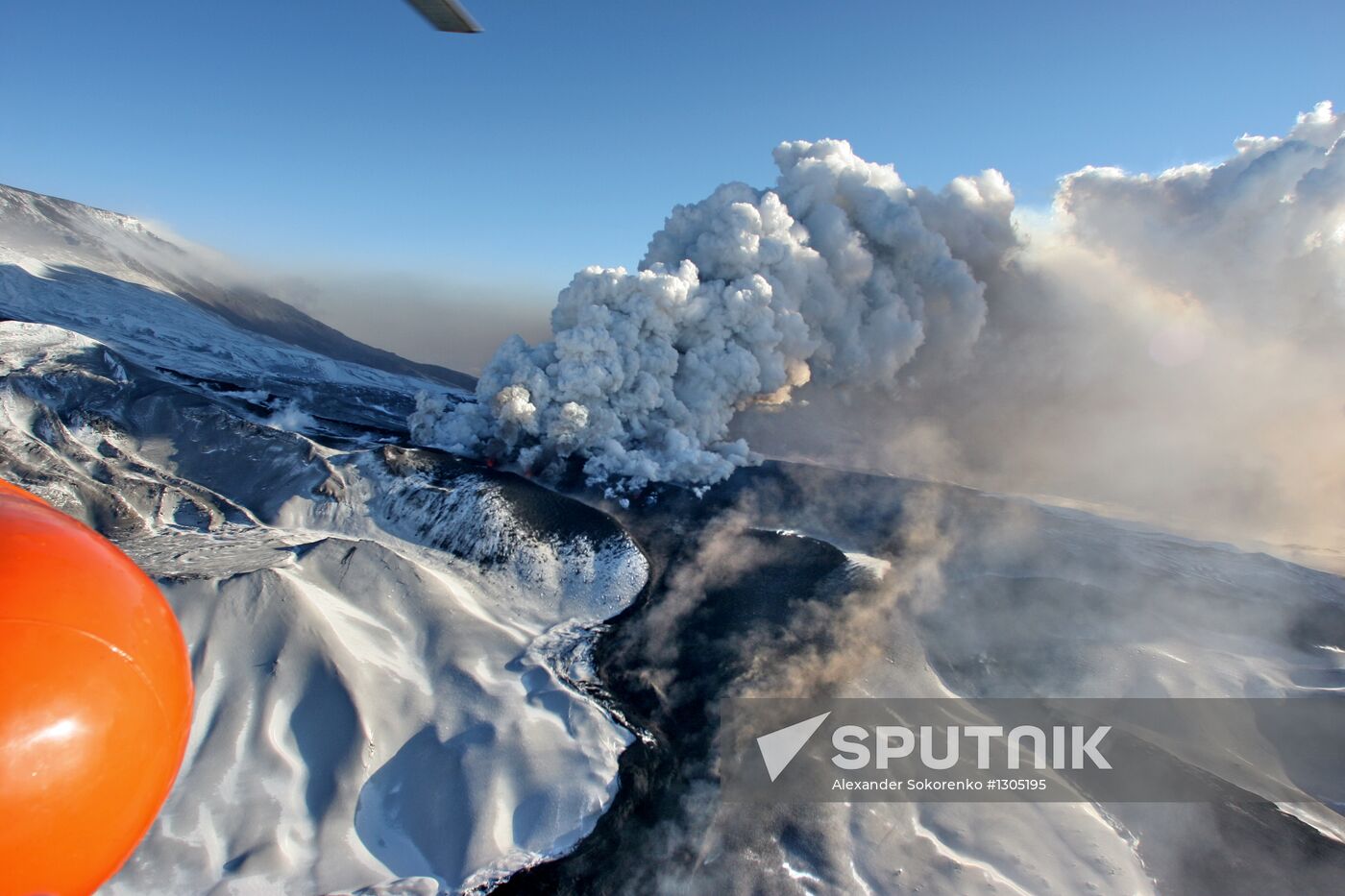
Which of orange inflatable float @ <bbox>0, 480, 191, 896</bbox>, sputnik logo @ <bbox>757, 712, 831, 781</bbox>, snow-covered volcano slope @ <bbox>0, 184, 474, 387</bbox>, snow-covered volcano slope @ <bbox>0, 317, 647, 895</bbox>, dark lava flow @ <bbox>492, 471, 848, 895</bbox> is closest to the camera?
orange inflatable float @ <bbox>0, 480, 191, 896</bbox>

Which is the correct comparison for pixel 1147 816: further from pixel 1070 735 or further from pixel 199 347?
pixel 199 347

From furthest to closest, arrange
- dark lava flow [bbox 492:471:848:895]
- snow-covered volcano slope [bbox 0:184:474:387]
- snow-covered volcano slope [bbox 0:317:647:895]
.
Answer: snow-covered volcano slope [bbox 0:184:474:387] → dark lava flow [bbox 492:471:848:895] → snow-covered volcano slope [bbox 0:317:647:895]

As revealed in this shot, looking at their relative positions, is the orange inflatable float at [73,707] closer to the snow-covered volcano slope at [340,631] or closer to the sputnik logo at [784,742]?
the snow-covered volcano slope at [340,631]

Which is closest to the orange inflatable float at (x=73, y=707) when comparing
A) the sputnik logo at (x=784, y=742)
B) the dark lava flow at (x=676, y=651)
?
the dark lava flow at (x=676, y=651)

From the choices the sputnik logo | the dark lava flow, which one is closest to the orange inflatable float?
the dark lava flow

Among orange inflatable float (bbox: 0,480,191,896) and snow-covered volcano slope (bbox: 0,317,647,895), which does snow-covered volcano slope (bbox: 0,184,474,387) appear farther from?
orange inflatable float (bbox: 0,480,191,896)

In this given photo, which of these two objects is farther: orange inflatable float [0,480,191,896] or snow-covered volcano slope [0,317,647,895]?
snow-covered volcano slope [0,317,647,895]

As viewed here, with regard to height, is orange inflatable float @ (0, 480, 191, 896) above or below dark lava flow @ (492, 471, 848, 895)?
above
